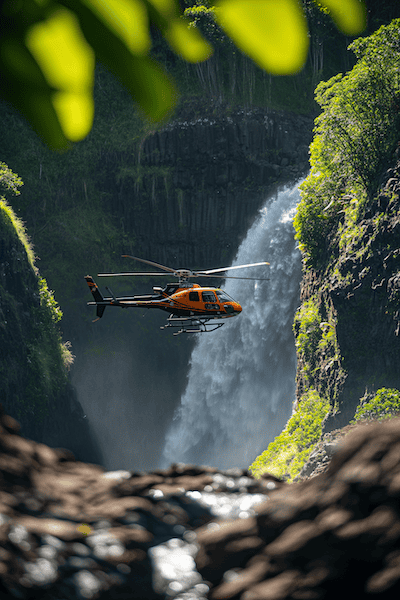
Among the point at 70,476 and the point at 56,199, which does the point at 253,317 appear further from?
the point at 70,476

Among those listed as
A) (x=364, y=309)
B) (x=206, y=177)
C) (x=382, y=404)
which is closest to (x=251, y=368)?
(x=364, y=309)

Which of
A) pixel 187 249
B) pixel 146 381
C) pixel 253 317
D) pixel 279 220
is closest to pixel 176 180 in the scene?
pixel 187 249

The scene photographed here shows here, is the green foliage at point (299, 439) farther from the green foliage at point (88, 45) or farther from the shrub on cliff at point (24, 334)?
the green foliage at point (88, 45)

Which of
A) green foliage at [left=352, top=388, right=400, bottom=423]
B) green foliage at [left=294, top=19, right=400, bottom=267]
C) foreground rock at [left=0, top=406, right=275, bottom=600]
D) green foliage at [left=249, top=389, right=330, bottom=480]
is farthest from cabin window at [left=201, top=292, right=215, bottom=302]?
foreground rock at [left=0, top=406, right=275, bottom=600]

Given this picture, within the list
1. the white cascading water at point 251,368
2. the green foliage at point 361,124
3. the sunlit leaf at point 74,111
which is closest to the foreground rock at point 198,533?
the sunlit leaf at point 74,111

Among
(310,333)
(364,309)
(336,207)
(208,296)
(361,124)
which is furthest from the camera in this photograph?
(310,333)

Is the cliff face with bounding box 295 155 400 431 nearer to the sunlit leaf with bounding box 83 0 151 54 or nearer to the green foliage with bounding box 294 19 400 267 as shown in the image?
the green foliage with bounding box 294 19 400 267

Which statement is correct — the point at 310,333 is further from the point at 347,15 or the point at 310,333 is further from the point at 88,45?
the point at 88,45
